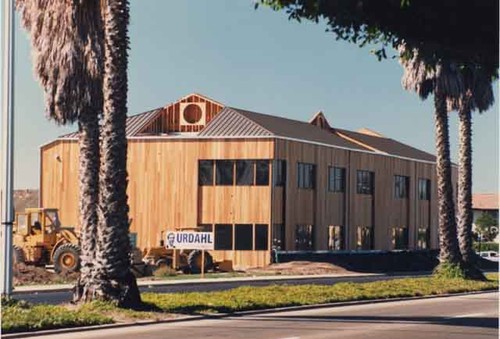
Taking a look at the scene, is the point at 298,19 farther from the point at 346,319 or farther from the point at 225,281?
the point at 225,281

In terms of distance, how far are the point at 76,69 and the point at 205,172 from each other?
25071mm

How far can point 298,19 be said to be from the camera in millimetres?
11078

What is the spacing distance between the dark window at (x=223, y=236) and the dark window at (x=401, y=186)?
1580cm

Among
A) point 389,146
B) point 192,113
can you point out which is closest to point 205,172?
point 192,113

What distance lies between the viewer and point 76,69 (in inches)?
1111

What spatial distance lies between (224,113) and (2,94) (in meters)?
38.2

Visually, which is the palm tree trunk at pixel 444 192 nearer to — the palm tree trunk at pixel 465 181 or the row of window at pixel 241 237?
the palm tree trunk at pixel 465 181

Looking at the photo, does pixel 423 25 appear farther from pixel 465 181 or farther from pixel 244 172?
pixel 244 172

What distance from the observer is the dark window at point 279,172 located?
5219cm

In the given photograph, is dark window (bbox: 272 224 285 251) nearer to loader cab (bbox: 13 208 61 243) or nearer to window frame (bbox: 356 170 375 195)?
window frame (bbox: 356 170 375 195)

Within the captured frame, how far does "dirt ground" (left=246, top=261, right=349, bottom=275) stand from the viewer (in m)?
48.1

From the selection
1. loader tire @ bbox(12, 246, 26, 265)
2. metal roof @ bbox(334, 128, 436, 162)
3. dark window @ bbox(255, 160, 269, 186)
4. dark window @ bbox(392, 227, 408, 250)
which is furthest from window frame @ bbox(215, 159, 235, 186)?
dark window @ bbox(392, 227, 408, 250)

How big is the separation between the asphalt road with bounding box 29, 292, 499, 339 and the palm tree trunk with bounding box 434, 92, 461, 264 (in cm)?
1124

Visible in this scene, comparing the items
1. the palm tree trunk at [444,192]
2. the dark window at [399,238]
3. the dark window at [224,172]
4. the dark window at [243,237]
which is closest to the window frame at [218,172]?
the dark window at [224,172]
